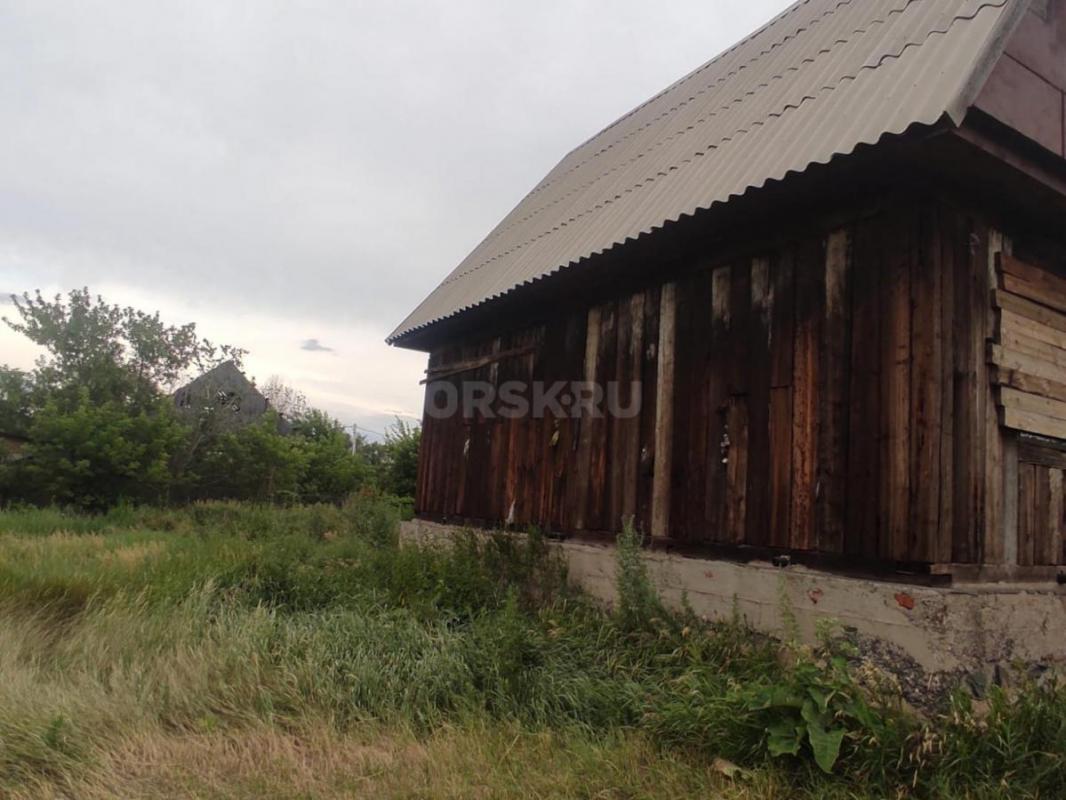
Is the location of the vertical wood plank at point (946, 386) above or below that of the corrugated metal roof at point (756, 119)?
below

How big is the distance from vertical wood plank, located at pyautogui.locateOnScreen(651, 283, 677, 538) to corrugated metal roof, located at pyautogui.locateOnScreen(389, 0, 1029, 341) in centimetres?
76

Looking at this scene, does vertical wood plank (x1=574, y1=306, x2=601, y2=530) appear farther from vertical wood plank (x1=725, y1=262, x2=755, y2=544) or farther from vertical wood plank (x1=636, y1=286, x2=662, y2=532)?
vertical wood plank (x1=725, y1=262, x2=755, y2=544)

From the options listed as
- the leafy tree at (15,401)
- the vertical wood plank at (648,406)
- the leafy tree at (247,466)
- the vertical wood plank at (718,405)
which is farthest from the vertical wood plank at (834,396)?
the leafy tree at (15,401)

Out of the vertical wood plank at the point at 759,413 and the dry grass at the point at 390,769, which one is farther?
the vertical wood plank at the point at 759,413

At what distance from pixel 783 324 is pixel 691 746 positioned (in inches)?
113

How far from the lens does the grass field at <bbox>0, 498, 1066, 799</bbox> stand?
339 cm

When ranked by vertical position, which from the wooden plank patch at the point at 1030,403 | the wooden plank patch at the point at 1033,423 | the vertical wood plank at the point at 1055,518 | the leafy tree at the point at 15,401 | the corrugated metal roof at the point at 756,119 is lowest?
the vertical wood plank at the point at 1055,518

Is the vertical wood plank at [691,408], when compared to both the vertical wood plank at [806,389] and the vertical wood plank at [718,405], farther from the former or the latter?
the vertical wood plank at [806,389]

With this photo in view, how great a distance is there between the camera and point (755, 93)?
21.8 feet

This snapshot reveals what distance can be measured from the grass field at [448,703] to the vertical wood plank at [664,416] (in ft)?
1.72

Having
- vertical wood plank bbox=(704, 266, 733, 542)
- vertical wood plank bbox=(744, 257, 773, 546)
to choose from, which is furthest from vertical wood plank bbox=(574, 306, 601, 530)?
vertical wood plank bbox=(744, 257, 773, 546)

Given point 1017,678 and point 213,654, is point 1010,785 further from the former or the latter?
point 213,654

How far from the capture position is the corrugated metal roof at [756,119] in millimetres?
4172

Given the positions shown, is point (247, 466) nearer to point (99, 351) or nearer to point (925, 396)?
point (99, 351)
